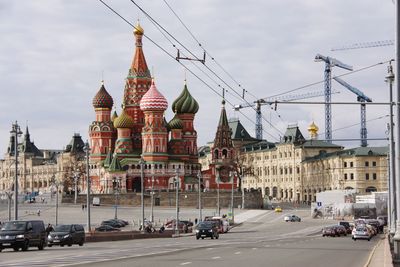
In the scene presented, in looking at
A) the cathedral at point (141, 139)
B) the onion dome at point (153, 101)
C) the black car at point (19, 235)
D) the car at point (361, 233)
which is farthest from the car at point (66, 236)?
the onion dome at point (153, 101)

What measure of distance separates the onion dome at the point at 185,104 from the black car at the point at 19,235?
396 ft

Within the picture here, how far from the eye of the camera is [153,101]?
150 metres

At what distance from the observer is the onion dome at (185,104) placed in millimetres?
160875

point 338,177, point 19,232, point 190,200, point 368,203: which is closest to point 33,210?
point 190,200

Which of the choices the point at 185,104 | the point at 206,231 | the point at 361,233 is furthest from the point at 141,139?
the point at 361,233

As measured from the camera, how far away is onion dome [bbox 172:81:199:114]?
16088 cm

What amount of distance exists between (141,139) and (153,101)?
11.7 m

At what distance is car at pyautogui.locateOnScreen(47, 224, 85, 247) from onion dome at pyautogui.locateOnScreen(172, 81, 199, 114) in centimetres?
11319

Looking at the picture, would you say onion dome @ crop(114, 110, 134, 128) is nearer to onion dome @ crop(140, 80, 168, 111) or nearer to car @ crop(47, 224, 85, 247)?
onion dome @ crop(140, 80, 168, 111)

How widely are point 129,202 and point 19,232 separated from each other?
10633 cm

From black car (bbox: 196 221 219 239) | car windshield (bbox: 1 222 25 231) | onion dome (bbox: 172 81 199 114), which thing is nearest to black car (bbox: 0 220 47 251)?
car windshield (bbox: 1 222 25 231)

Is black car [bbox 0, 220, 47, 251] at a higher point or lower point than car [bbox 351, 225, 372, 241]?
higher

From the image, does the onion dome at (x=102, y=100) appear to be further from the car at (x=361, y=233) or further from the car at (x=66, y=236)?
the car at (x=66, y=236)

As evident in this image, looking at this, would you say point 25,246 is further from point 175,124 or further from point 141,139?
point 141,139
